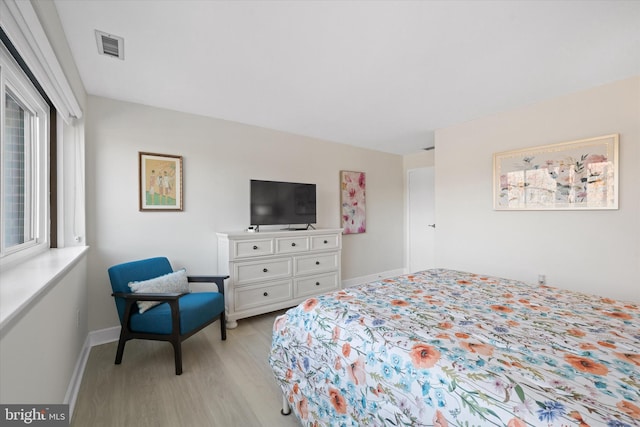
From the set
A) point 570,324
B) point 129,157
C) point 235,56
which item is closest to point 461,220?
point 570,324

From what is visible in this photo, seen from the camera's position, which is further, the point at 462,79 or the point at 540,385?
the point at 462,79

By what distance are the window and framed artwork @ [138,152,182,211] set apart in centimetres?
72

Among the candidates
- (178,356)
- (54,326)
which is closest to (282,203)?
(178,356)

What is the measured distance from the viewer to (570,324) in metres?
1.26

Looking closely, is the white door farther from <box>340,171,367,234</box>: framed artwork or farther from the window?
the window

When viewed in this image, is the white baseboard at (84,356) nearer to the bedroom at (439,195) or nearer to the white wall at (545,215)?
the bedroom at (439,195)

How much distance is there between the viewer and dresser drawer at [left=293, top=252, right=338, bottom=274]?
3.36 metres

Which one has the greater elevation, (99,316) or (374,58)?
(374,58)

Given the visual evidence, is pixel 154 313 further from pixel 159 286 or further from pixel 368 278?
pixel 368 278

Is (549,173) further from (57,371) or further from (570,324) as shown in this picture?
(57,371)

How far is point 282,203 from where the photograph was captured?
343cm

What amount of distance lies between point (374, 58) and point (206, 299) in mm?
2410

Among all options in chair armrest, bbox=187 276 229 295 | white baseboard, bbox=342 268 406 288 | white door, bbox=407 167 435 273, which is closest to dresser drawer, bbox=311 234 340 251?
white baseboard, bbox=342 268 406 288

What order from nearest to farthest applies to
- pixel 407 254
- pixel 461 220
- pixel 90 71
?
pixel 90 71 → pixel 461 220 → pixel 407 254
